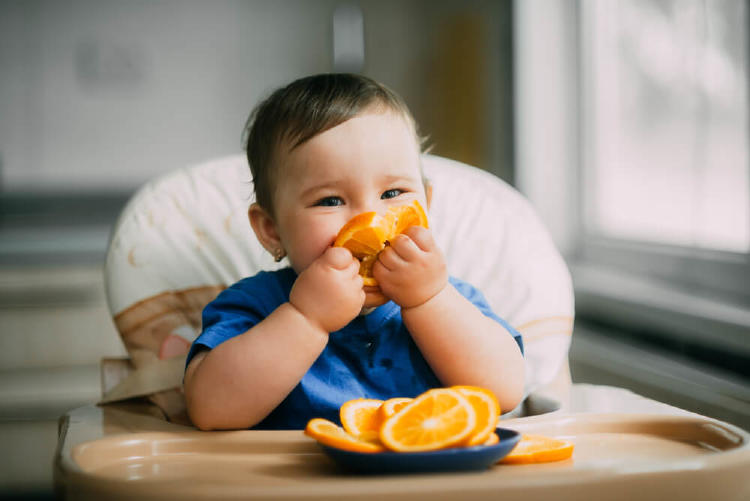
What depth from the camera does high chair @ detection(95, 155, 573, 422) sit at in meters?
1.12

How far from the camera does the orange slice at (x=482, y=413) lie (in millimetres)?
617

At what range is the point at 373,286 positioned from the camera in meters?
0.87

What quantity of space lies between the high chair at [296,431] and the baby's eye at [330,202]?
0.93ft

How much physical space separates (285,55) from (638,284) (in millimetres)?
1781

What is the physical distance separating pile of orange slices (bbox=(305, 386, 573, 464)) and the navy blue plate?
0.01 metres

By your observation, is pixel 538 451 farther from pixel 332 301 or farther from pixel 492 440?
pixel 332 301

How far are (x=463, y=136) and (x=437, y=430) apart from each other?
6.94ft

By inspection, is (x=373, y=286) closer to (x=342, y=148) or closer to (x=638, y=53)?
(x=342, y=148)

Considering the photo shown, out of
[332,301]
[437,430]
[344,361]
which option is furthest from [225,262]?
[437,430]

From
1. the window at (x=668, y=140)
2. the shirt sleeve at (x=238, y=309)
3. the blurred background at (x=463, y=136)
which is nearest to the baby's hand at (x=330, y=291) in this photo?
the shirt sleeve at (x=238, y=309)

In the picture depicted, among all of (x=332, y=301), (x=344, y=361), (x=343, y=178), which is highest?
(x=343, y=178)

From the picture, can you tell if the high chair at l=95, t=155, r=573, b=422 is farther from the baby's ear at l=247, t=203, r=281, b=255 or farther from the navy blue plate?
the navy blue plate

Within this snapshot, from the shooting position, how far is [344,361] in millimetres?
990

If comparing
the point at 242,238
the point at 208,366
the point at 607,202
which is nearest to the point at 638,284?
the point at 607,202
